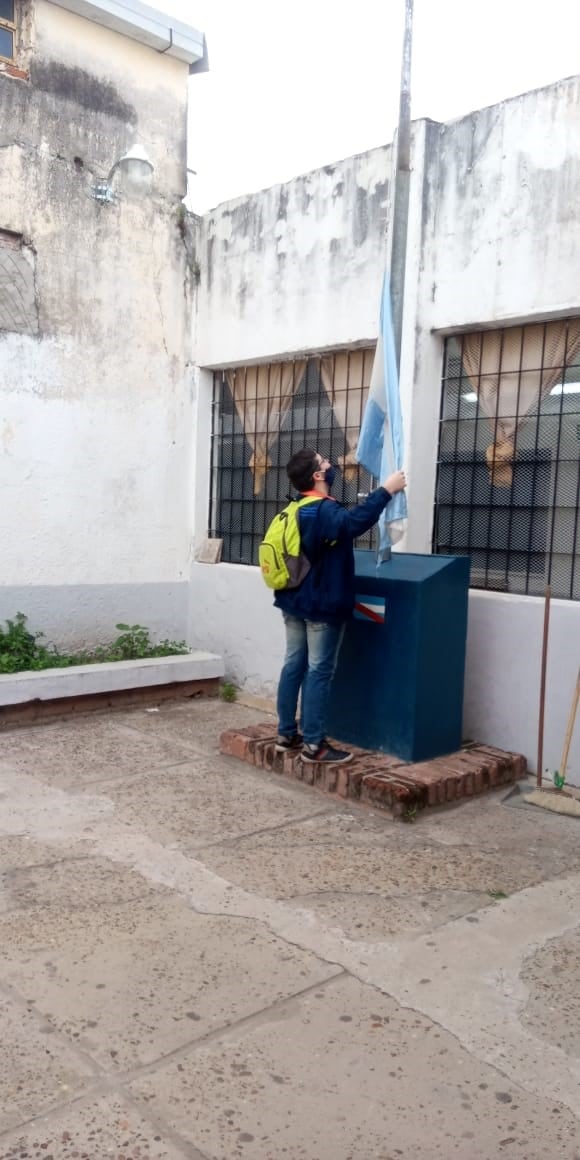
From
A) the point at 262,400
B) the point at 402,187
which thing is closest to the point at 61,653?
the point at 262,400

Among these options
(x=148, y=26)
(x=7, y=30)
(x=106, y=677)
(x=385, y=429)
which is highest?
(x=148, y=26)

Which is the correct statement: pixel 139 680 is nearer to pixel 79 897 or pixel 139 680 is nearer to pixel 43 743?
pixel 43 743

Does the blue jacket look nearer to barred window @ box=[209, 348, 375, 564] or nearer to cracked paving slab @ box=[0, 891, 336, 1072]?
barred window @ box=[209, 348, 375, 564]

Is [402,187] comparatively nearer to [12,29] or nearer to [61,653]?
[12,29]

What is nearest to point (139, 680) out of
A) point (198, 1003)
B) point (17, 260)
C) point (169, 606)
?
point (169, 606)

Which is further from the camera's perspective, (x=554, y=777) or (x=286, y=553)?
(x=554, y=777)

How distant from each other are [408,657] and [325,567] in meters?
0.64

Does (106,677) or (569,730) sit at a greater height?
(569,730)

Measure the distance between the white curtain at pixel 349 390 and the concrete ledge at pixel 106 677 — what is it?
1.84 m

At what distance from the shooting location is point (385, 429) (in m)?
5.00

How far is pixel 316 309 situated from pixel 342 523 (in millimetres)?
2331

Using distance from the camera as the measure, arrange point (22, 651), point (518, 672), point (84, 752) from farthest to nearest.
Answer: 1. point (22, 651)
2. point (84, 752)
3. point (518, 672)

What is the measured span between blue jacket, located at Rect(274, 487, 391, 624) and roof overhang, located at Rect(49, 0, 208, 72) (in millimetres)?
4273

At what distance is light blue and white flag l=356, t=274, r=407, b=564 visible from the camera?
4.81 meters
